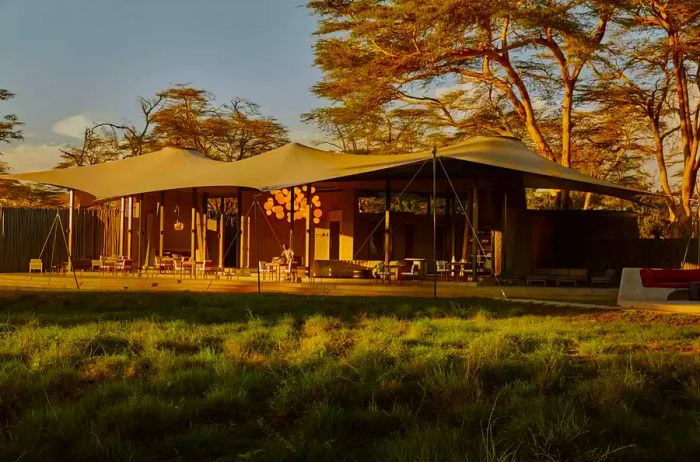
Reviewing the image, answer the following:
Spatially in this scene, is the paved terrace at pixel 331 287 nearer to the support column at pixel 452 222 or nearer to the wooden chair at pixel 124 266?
the wooden chair at pixel 124 266

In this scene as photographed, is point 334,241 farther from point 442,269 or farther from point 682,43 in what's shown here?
point 682,43

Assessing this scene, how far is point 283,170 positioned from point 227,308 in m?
5.74

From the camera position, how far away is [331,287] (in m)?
12.5

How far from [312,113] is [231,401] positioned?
2079 centimetres

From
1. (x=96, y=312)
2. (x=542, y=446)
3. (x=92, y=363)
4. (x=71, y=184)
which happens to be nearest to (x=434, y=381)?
(x=542, y=446)

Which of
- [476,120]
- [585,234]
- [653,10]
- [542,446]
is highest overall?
[653,10]

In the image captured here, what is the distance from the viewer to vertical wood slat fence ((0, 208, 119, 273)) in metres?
18.7

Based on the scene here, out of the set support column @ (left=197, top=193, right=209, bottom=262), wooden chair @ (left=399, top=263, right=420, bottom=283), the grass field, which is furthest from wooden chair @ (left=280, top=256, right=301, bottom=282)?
the grass field

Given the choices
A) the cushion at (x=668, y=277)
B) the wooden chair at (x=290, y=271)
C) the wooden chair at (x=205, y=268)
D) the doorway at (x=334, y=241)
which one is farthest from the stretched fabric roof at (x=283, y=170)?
the doorway at (x=334, y=241)

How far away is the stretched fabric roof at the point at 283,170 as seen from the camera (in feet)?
42.2

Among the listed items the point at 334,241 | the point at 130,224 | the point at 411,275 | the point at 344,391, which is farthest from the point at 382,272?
the point at 344,391

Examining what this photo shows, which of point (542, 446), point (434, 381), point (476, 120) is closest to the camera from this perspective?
point (542, 446)

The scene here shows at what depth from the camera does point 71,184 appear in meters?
15.7

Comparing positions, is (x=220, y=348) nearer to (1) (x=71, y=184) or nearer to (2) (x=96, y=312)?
(2) (x=96, y=312)
